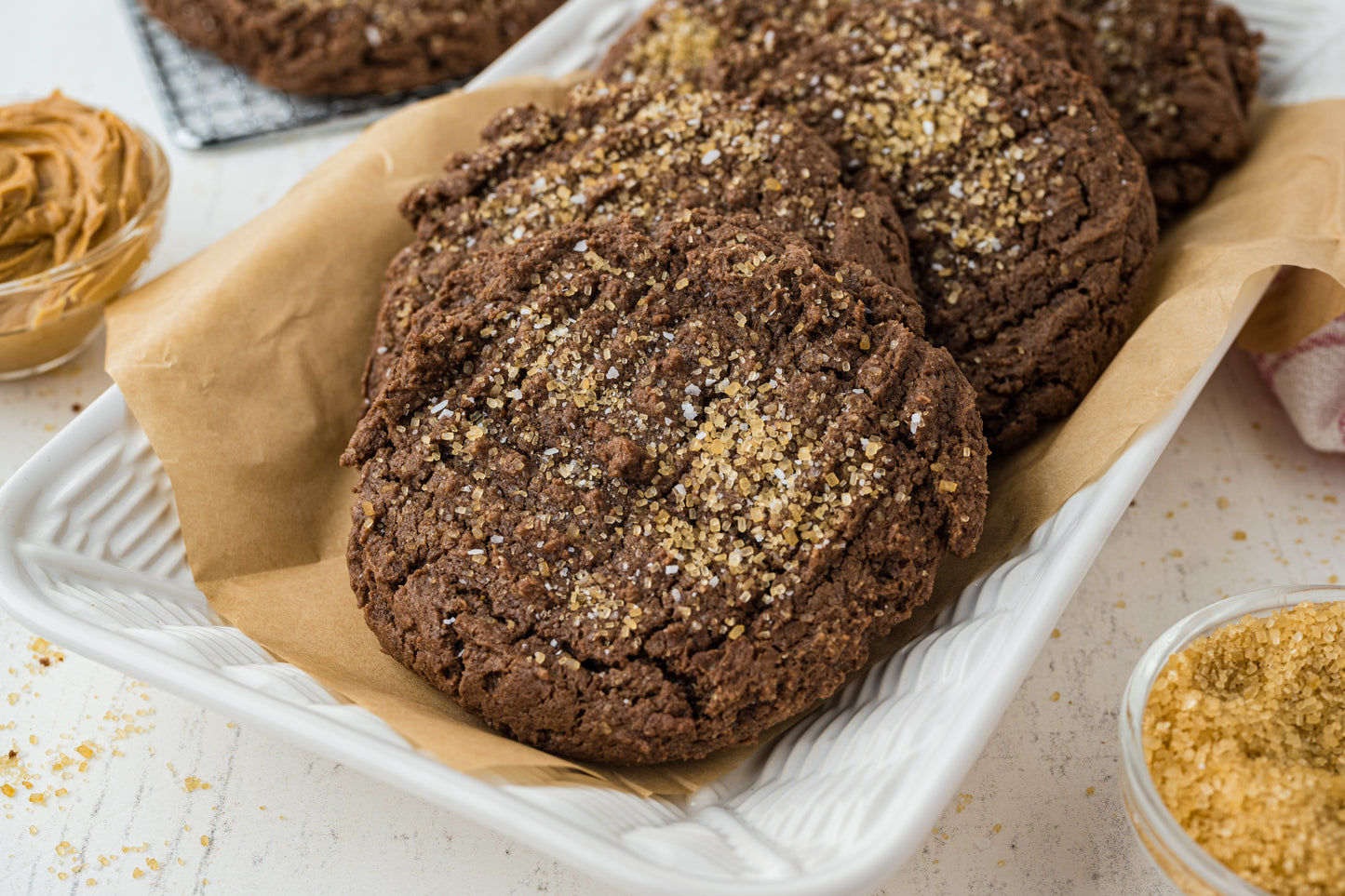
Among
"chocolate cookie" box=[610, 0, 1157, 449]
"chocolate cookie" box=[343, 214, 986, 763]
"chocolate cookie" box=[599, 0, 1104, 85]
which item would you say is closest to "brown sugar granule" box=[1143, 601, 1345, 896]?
"chocolate cookie" box=[343, 214, 986, 763]

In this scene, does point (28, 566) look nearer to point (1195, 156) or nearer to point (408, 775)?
point (408, 775)

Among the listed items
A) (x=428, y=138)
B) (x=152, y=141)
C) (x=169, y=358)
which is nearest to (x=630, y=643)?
(x=169, y=358)

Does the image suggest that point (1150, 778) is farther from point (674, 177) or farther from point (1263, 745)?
point (674, 177)

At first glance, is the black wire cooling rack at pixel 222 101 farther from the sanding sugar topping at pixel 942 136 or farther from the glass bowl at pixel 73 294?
the sanding sugar topping at pixel 942 136

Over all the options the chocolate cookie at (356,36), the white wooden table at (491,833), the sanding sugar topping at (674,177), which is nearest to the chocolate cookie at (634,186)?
the sanding sugar topping at (674,177)

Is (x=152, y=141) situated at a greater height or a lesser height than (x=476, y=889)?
greater

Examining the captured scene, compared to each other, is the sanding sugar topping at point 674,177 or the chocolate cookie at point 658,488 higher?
the sanding sugar topping at point 674,177

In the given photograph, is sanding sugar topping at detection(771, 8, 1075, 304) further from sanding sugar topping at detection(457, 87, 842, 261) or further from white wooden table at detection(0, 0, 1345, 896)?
white wooden table at detection(0, 0, 1345, 896)
